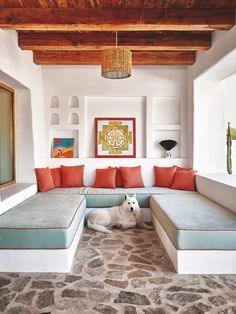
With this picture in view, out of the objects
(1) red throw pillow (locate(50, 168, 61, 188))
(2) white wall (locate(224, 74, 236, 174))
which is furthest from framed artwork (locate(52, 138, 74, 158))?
(2) white wall (locate(224, 74, 236, 174))

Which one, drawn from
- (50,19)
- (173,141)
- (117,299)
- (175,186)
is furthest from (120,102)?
(117,299)

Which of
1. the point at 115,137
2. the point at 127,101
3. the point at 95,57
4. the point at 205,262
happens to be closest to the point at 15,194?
the point at 115,137

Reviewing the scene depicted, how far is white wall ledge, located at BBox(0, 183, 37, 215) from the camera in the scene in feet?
10.1

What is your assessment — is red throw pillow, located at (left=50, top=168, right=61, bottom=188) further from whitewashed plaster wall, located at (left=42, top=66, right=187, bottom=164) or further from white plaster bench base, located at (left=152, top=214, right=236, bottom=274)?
white plaster bench base, located at (left=152, top=214, right=236, bottom=274)

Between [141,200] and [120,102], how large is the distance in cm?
203

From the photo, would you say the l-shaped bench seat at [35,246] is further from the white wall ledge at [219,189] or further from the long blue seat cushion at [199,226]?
the white wall ledge at [219,189]

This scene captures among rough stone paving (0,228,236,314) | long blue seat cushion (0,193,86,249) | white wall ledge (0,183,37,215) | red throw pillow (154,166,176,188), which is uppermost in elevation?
red throw pillow (154,166,176,188)

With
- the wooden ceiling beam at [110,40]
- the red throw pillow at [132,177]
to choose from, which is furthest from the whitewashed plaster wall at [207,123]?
the red throw pillow at [132,177]

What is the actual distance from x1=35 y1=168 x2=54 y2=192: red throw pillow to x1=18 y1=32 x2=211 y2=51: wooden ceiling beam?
194 centimetres

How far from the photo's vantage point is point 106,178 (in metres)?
4.60

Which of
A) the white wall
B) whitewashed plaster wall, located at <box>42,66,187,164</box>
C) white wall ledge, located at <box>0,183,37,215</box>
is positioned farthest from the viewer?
the white wall

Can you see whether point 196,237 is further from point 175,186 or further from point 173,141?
point 173,141

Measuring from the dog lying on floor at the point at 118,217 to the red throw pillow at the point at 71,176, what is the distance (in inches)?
37.7

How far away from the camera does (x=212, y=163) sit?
188 inches
